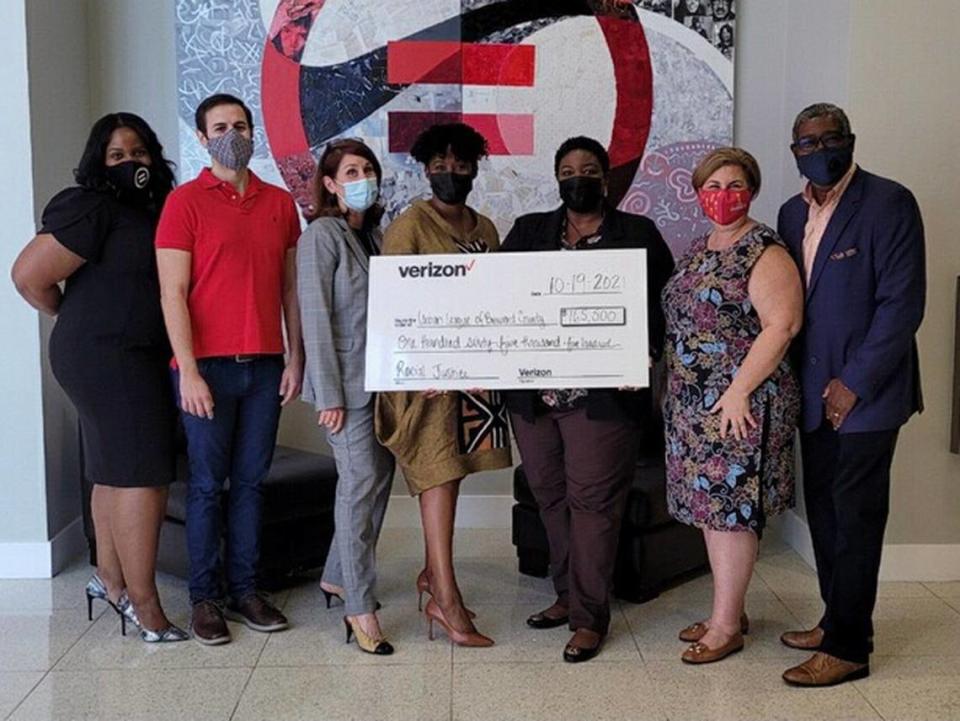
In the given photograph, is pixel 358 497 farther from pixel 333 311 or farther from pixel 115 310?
pixel 115 310

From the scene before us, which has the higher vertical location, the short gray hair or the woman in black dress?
the short gray hair

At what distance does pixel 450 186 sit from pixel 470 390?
23.8 inches

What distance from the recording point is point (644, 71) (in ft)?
13.5

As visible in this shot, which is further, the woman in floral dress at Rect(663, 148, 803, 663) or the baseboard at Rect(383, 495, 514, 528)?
the baseboard at Rect(383, 495, 514, 528)

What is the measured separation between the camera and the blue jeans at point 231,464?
2.95 m

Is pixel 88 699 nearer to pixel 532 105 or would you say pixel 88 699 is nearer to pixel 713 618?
pixel 713 618

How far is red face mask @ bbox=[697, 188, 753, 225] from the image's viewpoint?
2676mm

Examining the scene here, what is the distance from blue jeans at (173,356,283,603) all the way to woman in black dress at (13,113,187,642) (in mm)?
109

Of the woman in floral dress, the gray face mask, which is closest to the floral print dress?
the woman in floral dress

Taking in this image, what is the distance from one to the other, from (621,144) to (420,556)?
1.94 metres

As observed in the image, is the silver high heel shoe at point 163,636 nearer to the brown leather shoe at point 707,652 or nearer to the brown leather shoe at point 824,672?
the brown leather shoe at point 707,652

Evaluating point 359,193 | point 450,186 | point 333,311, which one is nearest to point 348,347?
point 333,311

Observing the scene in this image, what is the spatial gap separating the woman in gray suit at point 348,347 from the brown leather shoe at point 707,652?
902 millimetres

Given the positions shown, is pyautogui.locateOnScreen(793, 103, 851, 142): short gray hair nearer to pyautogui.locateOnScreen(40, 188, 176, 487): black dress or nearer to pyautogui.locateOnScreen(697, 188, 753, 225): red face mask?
pyautogui.locateOnScreen(697, 188, 753, 225): red face mask
